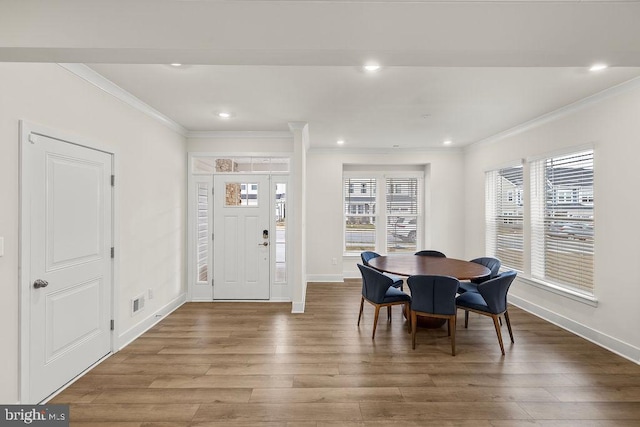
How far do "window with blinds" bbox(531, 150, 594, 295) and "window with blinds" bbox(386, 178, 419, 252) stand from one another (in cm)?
240

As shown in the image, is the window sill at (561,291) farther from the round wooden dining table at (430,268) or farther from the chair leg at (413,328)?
the chair leg at (413,328)

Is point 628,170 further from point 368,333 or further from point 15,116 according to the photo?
point 15,116

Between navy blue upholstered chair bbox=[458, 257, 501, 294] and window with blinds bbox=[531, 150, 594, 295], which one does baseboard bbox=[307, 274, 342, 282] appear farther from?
window with blinds bbox=[531, 150, 594, 295]

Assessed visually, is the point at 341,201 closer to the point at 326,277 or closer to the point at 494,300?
the point at 326,277

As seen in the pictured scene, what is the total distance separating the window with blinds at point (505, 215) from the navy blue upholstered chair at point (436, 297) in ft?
7.31

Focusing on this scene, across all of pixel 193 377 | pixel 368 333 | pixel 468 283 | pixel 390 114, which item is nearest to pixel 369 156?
pixel 390 114

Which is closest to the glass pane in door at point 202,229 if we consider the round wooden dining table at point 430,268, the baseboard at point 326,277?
the baseboard at point 326,277

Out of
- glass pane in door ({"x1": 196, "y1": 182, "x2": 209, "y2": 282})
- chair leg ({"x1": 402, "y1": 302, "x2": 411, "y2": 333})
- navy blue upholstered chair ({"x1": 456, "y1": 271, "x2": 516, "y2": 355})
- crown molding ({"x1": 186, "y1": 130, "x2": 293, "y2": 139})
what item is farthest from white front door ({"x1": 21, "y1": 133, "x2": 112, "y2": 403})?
navy blue upholstered chair ({"x1": 456, "y1": 271, "x2": 516, "y2": 355})

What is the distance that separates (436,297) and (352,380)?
1.20m

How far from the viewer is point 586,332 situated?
3318 mm

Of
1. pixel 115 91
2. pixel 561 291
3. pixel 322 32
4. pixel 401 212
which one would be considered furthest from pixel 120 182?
pixel 561 291

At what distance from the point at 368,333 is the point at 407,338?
0.44m

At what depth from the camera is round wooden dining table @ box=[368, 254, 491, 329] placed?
11.1 feet

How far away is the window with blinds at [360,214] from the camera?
634 centimetres
